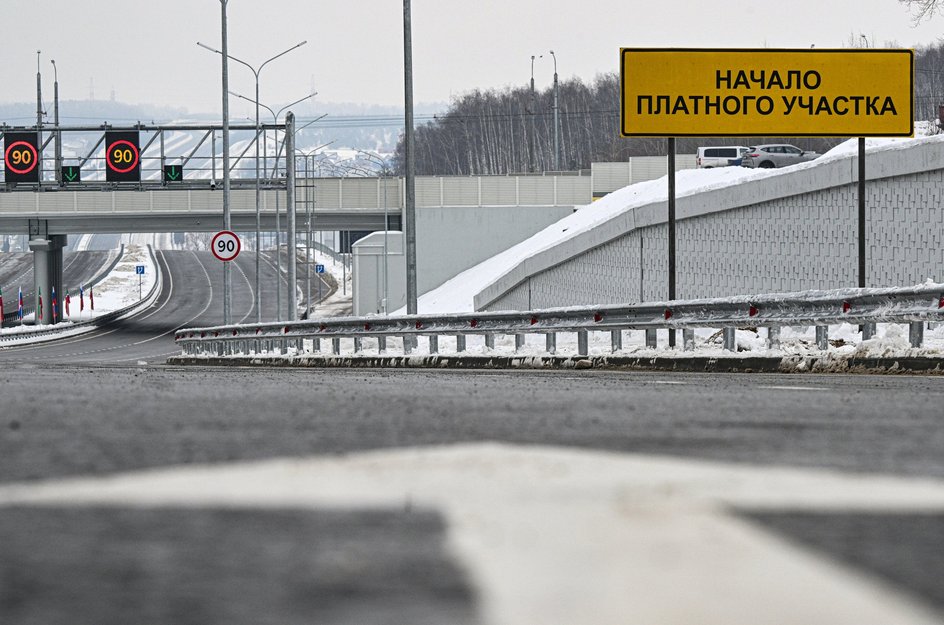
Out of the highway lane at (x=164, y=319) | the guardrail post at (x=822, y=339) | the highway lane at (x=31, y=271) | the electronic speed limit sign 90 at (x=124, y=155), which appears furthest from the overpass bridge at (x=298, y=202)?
the guardrail post at (x=822, y=339)

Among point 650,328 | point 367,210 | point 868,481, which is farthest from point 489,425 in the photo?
point 367,210

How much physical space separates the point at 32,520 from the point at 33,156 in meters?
58.3

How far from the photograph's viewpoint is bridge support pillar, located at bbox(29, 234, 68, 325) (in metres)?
82.9

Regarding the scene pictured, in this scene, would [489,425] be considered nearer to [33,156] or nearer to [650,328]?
[650,328]

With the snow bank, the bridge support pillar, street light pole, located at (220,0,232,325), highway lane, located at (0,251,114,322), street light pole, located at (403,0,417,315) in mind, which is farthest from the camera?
highway lane, located at (0,251,114,322)

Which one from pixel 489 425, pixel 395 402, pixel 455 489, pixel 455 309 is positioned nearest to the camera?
pixel 455 489

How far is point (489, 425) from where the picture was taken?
6262mm

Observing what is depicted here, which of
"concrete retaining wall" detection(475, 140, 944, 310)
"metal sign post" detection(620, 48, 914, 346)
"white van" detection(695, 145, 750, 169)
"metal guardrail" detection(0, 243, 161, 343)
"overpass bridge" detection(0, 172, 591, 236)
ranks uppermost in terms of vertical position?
"white van" detection(695, 145, 750, 169)

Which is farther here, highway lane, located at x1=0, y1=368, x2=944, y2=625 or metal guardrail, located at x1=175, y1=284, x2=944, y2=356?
metal guardrail, located at x1=175, y1=284, x2=944, y2=356

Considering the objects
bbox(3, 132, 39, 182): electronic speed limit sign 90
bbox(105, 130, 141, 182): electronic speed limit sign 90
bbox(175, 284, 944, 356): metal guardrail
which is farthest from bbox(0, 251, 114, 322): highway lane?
bbox(175, 284, 944, 356): metal guardrail

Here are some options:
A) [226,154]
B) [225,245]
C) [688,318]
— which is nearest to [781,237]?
[688,318]

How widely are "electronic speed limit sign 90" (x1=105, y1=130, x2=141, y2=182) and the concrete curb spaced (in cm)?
2873

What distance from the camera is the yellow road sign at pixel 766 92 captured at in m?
26.7

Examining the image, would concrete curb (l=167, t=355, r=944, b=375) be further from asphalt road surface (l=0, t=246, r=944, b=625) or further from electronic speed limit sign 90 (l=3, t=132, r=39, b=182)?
electronic speed limit sign 90 (l=3, t=132, r=39, b=182)
